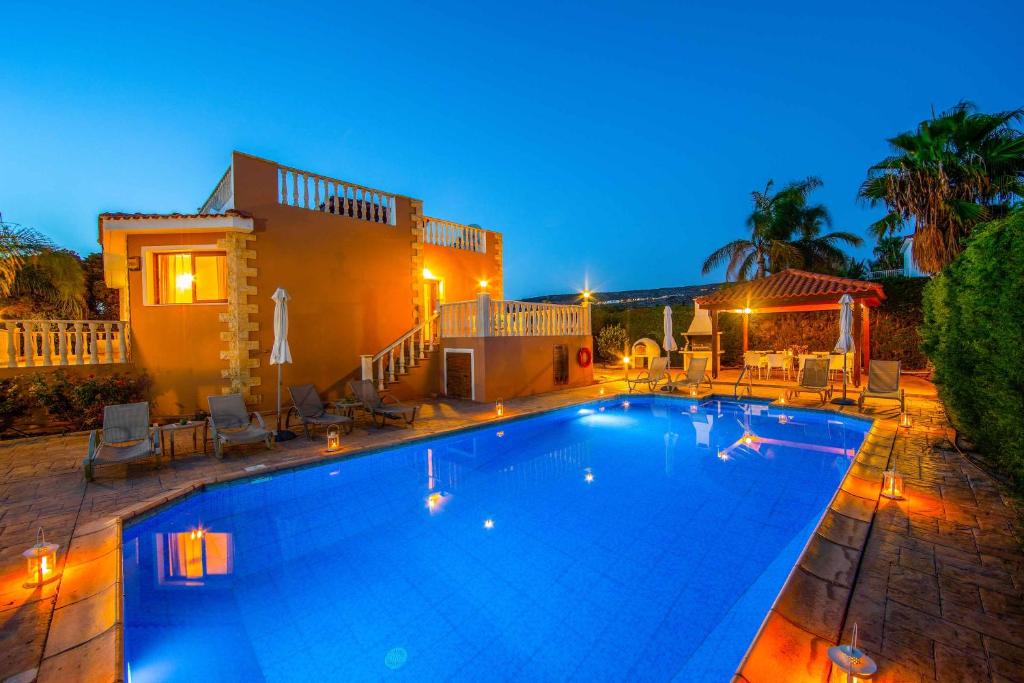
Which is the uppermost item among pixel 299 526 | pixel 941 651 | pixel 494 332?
pixel 494 332

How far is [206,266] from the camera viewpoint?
1252 cm

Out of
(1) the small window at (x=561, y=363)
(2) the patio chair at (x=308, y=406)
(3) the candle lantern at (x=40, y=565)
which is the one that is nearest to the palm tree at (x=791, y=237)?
(1) the small window at (x=561, y=363)

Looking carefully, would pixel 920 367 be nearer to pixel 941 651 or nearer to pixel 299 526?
pixel 941 651

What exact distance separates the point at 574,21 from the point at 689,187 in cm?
4353

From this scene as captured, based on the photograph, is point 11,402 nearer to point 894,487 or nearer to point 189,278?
point 189,278

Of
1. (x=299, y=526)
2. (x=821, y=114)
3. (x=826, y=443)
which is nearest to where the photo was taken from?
(x=299, y=526)

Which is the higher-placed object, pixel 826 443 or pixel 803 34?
pixel 803 34

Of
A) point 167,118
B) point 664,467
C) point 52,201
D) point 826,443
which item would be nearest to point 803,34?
point 826,443

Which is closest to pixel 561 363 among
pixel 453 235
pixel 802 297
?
pixel 453 235

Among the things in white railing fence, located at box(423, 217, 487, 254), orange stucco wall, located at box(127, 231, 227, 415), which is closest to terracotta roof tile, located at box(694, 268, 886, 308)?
white railing fence, located at box(423, 217, 487, 254)

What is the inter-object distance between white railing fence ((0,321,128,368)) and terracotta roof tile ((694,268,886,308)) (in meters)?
16.2

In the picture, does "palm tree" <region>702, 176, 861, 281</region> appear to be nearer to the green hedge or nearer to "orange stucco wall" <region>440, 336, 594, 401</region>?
"orange stucco wall" <region>440, 336, 594, 401</region>

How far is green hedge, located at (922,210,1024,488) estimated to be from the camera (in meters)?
3.56

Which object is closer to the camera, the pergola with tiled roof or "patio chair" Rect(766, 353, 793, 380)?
the pergola with tiled roof
